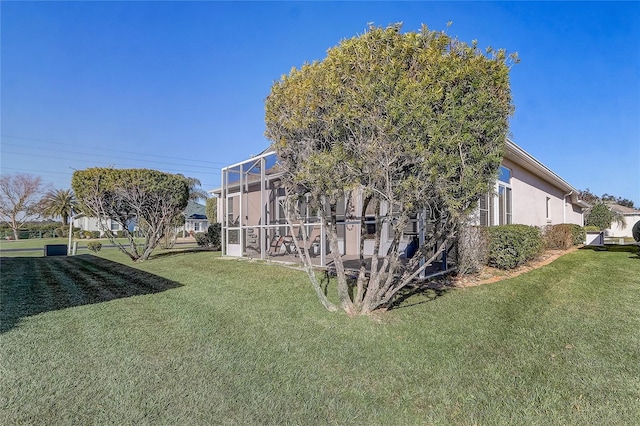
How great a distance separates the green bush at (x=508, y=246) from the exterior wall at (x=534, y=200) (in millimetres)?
3629

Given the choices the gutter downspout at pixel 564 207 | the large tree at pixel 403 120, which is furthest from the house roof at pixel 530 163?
the large tree at pixel 403 120

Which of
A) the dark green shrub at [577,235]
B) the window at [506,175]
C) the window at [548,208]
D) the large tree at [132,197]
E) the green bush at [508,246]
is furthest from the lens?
the window at [548,208]

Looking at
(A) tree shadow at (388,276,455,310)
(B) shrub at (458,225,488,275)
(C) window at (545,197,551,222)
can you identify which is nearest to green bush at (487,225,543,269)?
(B) shrub at (458,225,488,275)

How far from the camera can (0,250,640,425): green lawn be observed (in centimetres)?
267

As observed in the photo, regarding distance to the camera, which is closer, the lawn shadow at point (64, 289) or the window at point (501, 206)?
the lawn shadow at point (64, 289)

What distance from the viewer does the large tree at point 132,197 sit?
12391mm

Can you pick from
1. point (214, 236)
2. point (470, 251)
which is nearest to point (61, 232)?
point (214, 236)

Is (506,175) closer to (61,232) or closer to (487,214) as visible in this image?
(487,214)

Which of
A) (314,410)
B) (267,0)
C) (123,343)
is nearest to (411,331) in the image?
(314,410)

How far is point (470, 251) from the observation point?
758cm

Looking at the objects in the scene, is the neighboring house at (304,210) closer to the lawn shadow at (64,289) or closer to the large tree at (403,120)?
the lawn shadow at (64,289)

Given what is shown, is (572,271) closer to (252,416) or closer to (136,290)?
(252,416)

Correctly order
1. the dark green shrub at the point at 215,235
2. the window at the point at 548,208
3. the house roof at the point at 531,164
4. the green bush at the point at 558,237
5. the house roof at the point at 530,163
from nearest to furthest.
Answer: the house roof at the point at 530,163 → the house roof at the point at 531,164 → the green bush at the point at 558,237 → the window at the point at 548,208 → the dark green shrub at the point at 215,235

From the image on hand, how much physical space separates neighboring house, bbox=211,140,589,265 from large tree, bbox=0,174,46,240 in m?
44.1
